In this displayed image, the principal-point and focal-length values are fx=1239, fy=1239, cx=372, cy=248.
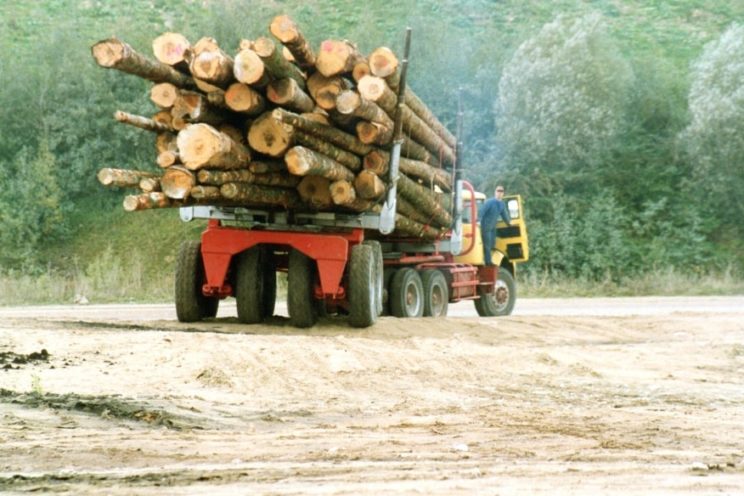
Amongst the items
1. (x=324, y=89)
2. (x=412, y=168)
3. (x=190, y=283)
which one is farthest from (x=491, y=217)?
(x=324, y=89)

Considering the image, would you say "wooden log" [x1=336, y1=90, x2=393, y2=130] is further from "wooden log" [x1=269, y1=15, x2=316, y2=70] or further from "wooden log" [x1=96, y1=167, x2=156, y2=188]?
"wooden log" [x1=96, y1=167, x2=156, y2=188]

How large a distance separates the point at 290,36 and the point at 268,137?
43.0 inches

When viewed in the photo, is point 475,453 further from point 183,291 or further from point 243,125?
point 183,291

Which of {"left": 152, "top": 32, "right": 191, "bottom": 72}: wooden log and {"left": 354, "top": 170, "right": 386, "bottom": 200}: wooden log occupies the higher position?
{"left": 152, "top": 32, "right": 191, "bottom": 72}: wooden log

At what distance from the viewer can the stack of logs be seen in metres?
12.7

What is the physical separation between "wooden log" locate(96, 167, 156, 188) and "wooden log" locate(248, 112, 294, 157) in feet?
4.44

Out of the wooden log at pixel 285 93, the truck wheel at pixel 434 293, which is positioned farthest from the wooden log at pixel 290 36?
the truck wheel at pixel 434 293

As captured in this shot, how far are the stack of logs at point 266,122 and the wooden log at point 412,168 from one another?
2 centimetres

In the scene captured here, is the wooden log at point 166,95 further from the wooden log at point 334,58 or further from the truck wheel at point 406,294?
the truck wheel at point 406,294

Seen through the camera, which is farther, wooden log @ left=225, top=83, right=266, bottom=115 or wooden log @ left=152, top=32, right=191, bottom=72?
wooden log @ left=152, top=32, right=191, bottom=72

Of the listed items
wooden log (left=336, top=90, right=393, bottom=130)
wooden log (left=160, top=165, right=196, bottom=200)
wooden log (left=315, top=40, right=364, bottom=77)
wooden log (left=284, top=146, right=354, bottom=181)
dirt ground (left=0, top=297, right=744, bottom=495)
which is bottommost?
dirt ground (left=0, top=297, right=744, bottom=495)

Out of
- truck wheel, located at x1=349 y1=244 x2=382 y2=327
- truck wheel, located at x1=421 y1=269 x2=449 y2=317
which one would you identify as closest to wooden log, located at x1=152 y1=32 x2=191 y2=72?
truck wheel, located at x1=349 y1=244 x2=382 y2=327

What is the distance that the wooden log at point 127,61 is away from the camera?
12586 millimetres

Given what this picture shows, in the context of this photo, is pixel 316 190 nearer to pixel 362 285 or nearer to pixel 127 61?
pixel 362 285
